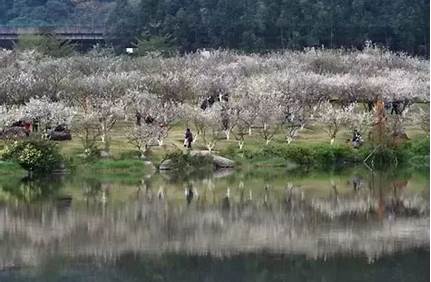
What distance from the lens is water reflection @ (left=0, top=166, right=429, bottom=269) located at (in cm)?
2077

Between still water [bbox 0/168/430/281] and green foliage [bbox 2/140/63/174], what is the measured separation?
38.5 inches

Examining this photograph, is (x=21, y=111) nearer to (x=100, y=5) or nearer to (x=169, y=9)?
(x=169, y=9)

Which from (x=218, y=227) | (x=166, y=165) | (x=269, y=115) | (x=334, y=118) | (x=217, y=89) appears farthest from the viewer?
(x=217, y=89)

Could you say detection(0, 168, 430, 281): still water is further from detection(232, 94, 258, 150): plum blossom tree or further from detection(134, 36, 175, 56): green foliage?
detection(134, 36, 175, 56): green foliage

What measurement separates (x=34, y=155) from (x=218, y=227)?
1213 cm

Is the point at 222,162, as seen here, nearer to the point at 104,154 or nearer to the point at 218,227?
the point at 104,154

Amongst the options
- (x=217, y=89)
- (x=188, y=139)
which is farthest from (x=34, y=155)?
(x=217, y=89)

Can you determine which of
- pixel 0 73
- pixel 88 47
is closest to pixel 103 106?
pixel 0 73

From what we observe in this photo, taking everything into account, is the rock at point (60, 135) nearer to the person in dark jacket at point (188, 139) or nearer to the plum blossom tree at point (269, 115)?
the person in dark jacket at point (188, 139)

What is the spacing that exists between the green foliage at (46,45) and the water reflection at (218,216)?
86.0 feet

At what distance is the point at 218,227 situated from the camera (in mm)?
23484

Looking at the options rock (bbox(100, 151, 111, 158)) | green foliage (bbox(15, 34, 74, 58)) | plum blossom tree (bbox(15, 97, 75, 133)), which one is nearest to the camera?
rock (bbox(100, 151, 111, 158))

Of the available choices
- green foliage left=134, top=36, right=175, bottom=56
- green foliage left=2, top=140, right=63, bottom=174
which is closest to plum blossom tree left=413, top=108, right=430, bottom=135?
green foliage left=2, top=140, right=63, bottom=174

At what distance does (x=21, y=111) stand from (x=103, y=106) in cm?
334
